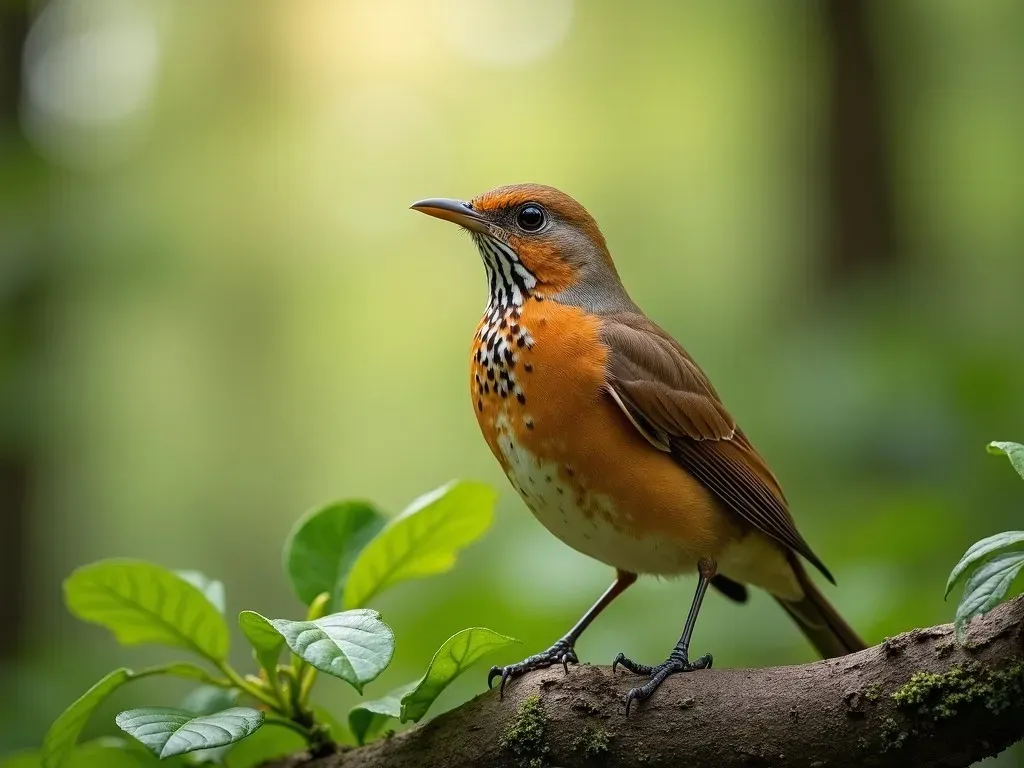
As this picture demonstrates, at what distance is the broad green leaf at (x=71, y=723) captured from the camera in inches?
107

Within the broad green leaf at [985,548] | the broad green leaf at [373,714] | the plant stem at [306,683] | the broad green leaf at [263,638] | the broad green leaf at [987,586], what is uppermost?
the broad green leaf at [263,638]

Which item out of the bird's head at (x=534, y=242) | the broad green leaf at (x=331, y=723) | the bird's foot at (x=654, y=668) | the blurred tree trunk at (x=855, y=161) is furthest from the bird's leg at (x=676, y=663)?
the blurred tree trunk at (x=855, y=161)

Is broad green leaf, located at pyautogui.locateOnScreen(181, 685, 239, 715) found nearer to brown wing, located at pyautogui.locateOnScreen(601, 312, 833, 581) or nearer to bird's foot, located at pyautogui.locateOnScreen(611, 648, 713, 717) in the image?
bird's foot, located at pyautogui.locateOnScreen(611, 648, 713, 717)

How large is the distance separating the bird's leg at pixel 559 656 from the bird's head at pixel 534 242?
1.23 m

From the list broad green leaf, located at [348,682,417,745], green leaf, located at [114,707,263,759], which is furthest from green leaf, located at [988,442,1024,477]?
green leaf, located at [114,707,263,759]

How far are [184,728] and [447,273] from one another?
579 inches

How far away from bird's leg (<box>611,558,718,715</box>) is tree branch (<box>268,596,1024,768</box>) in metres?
0.04

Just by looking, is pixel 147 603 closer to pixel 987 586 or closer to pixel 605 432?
pixel 605 432

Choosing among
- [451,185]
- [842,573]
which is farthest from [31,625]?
[451,185]

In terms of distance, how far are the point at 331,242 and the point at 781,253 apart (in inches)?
300

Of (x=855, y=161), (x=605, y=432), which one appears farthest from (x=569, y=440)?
(x=855, y=161)

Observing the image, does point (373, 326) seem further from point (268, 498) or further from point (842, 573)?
point (842, 573)

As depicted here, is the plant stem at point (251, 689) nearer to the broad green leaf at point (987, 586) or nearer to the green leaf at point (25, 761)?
the green leaf at point (25, 761)

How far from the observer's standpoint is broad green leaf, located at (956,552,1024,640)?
2.20 meters
